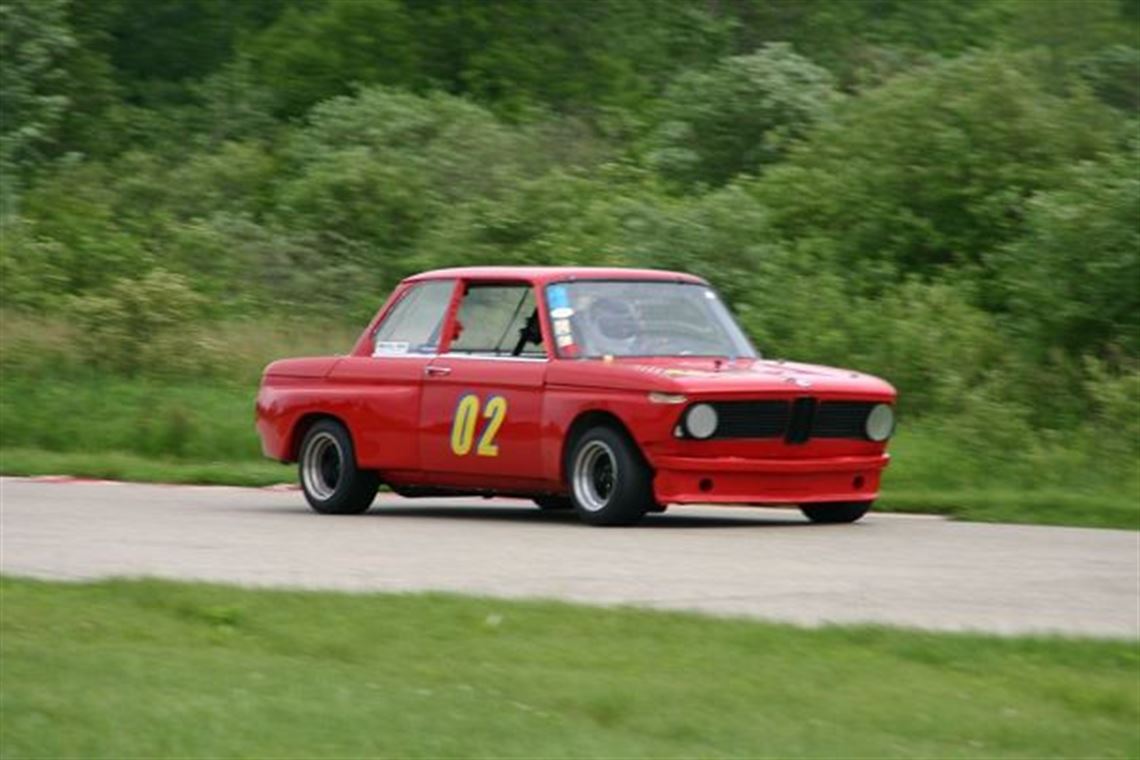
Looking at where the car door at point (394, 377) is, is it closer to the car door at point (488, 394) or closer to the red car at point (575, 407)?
the red car at point (575, 407)

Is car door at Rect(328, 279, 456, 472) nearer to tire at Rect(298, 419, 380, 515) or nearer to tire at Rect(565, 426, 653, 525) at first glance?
tire at Rect(298, 419, 380, 515)

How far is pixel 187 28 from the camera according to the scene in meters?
77.4

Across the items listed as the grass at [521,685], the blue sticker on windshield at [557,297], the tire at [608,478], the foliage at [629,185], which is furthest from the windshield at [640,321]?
the grass at [521,685]

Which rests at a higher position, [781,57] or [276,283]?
[781,57]

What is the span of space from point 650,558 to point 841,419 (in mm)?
2921

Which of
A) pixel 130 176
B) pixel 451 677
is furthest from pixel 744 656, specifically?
pixel 130 176

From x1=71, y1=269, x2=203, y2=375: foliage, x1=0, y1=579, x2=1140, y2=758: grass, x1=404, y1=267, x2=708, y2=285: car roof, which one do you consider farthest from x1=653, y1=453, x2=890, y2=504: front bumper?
x1=71, y1=269, x2=203, y2=375: foliage

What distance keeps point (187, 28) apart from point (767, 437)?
62.9 meters

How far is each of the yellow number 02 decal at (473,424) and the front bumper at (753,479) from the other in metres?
1.33

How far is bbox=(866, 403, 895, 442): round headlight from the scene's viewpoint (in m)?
17.1

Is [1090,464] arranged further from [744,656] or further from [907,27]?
[907,27]

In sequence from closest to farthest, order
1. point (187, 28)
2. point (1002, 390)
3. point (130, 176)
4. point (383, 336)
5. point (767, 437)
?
point (767, 437), point (383, 336), point (1002, 390), point (130, 176), point (187, 28)

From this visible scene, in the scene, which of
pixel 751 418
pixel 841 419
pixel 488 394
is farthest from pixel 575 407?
pixel 841 419

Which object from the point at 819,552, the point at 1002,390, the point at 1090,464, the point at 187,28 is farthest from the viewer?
the point at 187,28
